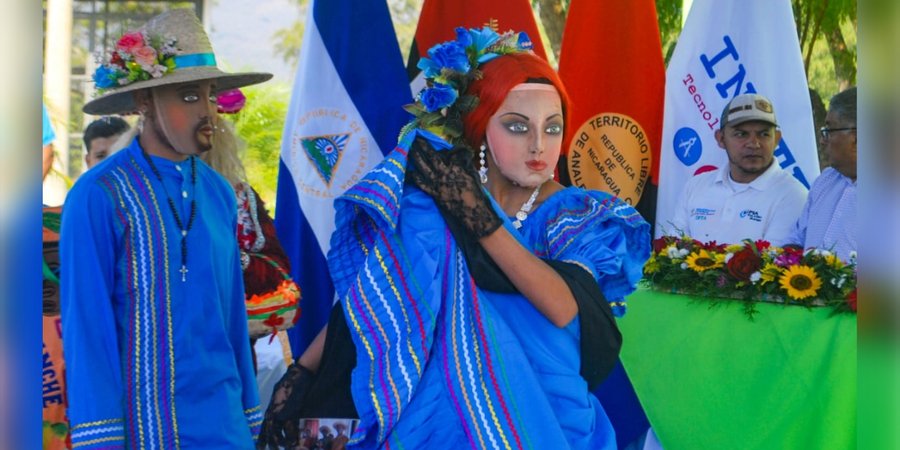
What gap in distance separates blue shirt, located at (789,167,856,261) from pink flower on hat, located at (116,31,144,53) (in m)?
2.81

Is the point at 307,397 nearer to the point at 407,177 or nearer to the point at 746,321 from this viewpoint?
the point at 407,177

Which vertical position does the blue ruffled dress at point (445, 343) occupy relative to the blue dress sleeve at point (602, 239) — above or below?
below

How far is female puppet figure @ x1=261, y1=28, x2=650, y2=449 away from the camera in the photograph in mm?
2291

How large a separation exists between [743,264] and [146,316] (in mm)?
2218

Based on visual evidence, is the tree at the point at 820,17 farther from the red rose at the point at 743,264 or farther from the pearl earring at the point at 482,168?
the pearl earring at the point at 482,168

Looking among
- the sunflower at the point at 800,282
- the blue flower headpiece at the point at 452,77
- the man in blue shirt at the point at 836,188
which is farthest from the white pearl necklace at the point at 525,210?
the man in blue shirt at the point at 836,188

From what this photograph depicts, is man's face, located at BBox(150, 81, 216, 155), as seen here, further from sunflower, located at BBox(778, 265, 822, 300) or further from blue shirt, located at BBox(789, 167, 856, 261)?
blue shirt, located at BBox(789, 167, 856, 261)

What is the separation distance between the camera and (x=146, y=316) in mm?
2848

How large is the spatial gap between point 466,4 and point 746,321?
2120 millimetres

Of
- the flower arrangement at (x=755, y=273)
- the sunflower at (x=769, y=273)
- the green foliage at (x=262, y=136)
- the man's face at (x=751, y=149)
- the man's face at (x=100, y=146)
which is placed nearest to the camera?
the flower arrangement at (x=755, y=273)

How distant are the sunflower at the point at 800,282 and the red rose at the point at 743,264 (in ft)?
0.47

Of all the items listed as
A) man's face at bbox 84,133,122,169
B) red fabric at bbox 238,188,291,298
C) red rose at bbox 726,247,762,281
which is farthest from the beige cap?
man's face at bbox 84,133,122,169

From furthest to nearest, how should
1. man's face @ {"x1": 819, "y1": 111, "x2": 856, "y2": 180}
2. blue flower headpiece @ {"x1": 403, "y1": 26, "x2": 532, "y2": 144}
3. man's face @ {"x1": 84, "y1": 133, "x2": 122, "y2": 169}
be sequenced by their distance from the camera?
man's face @ {"x1": 84, "y1": 133, "x2": 122, "y2": 169}, man's face @ {"x1": 819, "y1": 111, "x2": 856, "y2": 180}, blue flower headpiece @ {"x1": 403, "y1": 26, "x2": 532, "y2": 144}

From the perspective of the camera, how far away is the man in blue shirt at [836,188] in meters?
4.45
